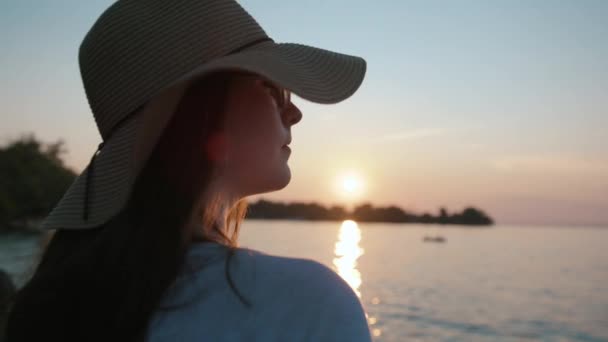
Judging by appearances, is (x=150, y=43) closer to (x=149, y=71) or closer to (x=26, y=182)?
(x=149, y=71)

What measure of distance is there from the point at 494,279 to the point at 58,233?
45596 millimetres

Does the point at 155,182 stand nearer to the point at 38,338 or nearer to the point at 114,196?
the point at 114,196

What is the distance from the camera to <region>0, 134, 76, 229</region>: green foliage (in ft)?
148

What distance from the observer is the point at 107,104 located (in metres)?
1.12

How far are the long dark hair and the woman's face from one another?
1.3 inches

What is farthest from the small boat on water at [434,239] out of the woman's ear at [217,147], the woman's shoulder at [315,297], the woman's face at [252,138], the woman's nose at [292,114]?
the woman's shoulder at [315,297]

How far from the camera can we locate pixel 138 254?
930mm

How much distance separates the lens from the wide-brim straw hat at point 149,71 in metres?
1.00

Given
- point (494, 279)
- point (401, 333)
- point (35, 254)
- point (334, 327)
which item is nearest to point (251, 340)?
point (334, 327)

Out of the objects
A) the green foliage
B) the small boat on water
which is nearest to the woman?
the green foliage

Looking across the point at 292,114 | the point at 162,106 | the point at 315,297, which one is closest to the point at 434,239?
the point at 292,114

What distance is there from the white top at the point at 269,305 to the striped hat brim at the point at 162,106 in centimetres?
25

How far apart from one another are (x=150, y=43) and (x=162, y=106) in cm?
12

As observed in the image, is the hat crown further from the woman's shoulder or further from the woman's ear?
the woman's shoulder
